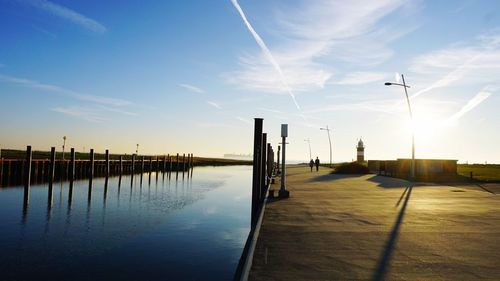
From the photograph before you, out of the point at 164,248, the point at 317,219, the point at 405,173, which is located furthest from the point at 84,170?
the point at 317,219

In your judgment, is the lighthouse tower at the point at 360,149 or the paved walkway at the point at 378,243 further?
the lighthouse tower at the point at 360,149

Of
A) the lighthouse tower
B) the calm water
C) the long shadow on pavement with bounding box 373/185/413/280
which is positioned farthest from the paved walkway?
the lighthouse tower

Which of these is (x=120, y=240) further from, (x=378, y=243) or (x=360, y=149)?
(x=360, y=149)

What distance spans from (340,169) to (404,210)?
32.5 metres

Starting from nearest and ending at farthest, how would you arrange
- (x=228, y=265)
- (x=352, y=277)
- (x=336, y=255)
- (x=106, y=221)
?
(x=352, y=277) → (x=336, y=255) → (x=228, y=265) → (x=106, y=221)

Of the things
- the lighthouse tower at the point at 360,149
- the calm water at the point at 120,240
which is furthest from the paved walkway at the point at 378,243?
Answer: the lighthouse tower at the point at 360,149

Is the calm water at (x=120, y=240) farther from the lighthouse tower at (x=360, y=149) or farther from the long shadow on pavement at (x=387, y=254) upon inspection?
the lighthouse tower at (x=360, y=149)

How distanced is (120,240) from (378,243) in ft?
31.4

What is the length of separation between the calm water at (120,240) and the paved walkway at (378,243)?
96.5 inches

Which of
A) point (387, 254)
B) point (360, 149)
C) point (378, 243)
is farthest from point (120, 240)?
point (360, 149)

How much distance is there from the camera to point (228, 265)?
10.8 meters

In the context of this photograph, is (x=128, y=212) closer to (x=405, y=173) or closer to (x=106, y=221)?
(x=106, y=221)

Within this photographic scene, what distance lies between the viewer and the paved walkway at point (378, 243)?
6.34 m

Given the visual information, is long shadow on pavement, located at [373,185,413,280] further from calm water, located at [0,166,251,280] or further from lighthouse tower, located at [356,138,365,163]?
lighthouse tower, located at [356,138,365,163]
